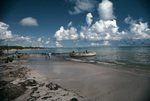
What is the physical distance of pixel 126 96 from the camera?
5.16 m

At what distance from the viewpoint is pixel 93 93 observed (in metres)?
5.39

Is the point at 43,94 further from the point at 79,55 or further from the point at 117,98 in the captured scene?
the point at 79,55

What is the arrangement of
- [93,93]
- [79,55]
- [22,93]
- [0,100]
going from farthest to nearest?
1. [79,55]
2. [93,93]
3. [22,93]
4. [0,100]

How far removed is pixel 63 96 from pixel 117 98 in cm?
320

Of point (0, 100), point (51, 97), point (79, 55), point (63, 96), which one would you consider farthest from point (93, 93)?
point (79, 55)

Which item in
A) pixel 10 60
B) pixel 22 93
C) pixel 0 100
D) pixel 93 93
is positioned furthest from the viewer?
pixel 10 60

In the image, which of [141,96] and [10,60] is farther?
[10,60]

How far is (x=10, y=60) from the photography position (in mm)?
19312

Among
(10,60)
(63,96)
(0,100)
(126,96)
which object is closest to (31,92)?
(0,100)

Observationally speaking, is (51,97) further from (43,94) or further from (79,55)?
(79,55)

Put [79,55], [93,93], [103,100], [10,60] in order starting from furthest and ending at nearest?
[79,55] < [10,60] < [93,93] < [103,100]

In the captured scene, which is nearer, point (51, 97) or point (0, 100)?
point (0, 100)

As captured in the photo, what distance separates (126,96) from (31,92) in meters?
5.95

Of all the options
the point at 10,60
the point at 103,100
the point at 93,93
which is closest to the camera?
the point at 103,100
